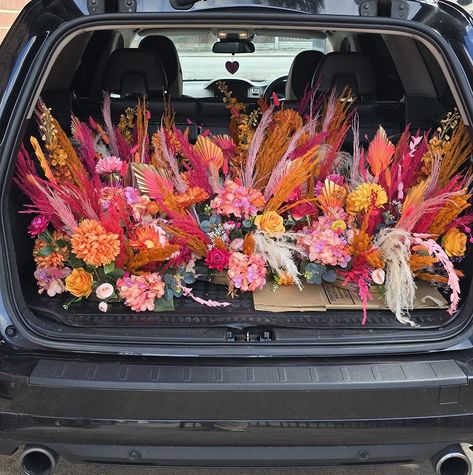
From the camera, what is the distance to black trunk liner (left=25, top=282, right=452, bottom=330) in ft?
6.54

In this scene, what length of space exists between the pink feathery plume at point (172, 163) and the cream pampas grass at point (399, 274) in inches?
29.1

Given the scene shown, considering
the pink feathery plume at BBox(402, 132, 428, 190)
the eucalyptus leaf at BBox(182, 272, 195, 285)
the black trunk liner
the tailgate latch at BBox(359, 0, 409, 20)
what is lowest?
the black trunk liner

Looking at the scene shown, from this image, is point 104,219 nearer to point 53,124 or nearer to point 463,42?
point 53,124

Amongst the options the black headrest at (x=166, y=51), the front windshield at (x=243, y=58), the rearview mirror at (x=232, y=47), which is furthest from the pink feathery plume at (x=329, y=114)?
the black headrest at (x=166, y=51)

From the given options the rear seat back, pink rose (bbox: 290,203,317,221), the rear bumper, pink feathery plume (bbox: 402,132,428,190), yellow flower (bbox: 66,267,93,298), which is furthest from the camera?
the rear seat back

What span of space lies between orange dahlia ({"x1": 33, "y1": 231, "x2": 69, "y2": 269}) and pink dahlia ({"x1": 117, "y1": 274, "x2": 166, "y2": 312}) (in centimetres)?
22

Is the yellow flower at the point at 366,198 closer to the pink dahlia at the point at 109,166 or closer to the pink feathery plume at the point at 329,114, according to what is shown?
the pink feathery plume at the point at 329,114

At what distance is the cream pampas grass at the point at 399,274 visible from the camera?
205cm

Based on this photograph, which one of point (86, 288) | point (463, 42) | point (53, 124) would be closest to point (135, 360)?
point (86, 288)

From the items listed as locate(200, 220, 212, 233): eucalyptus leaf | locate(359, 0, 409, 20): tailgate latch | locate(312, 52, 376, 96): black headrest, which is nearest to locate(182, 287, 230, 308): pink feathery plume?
locate(200, 220, 212, 233): eucalyptus leaf

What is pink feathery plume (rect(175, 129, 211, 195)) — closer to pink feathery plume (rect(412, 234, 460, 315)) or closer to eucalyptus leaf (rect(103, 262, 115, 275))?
eucalyptus leaf (rect(103, 262, 115, 275))

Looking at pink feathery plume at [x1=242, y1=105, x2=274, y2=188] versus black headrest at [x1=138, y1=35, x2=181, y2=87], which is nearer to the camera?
pink feathery plume at [x1=242, y1=105, x2=274, y2=188]

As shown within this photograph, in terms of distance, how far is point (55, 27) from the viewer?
1925 millimetres

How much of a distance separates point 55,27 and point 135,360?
39.1 inches
